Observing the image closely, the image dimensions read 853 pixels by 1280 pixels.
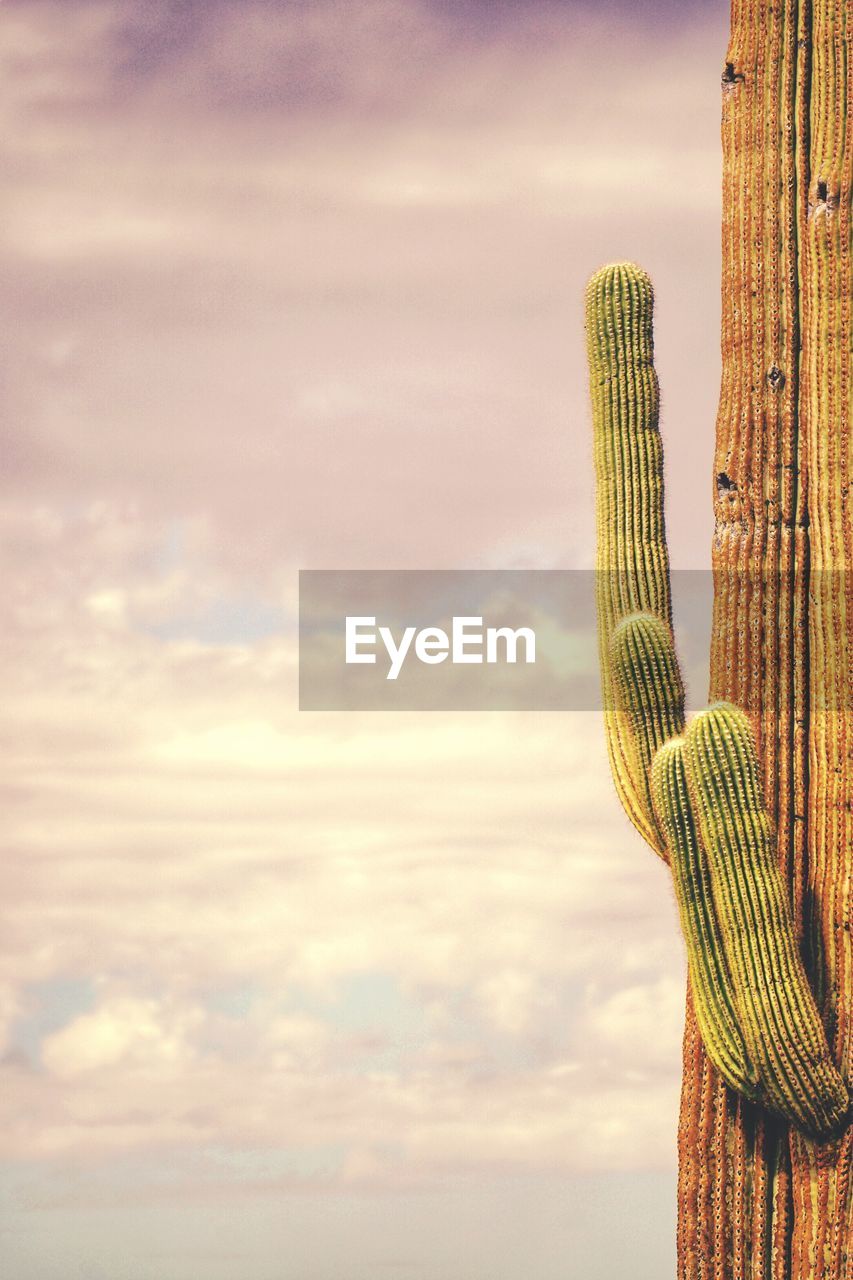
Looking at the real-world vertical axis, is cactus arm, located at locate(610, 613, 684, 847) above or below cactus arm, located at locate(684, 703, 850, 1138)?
above

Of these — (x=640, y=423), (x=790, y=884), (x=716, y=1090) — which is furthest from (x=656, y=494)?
(x=716, y=1090)

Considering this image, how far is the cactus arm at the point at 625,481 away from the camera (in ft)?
42.0

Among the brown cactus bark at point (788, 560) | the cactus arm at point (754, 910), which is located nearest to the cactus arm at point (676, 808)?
the cactus arm at point (754, 910)

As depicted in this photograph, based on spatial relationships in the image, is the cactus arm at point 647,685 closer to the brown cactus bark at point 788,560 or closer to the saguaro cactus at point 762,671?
the saguaro cactus at point 762,671

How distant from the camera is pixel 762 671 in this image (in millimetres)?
12820

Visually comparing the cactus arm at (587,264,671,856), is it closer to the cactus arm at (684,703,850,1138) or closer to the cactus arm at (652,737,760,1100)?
the cactus arm at (652,737,760,1100)

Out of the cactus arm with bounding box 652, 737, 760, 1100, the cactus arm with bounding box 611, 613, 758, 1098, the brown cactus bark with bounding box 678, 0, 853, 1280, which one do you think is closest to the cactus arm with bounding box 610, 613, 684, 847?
the cactus arm with bounding box 611, 613, 758, 1098

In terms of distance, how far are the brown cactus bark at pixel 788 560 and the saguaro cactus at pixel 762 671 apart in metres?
0.01

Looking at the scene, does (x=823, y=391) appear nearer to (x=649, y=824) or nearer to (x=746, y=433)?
(x=746, y=433)

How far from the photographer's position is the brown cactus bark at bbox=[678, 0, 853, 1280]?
12352 mm

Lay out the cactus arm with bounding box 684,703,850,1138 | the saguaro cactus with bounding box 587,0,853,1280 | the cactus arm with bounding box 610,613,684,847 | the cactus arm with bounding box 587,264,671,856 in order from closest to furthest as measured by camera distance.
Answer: the cactus arm with bounding box 684,703,850,1138 → the saguaro cactus with bounding box 587,0,853,1280 → the cactus arm with bounding box 610,613,684,847 → the cactus arm with bounding box 587,264,671,856

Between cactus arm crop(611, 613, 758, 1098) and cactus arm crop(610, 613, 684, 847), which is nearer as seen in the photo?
cactus arm crop(611, 613, 758, 1098)

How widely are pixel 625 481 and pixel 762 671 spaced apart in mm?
1494

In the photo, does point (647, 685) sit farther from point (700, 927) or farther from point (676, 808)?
point (700, 927)
